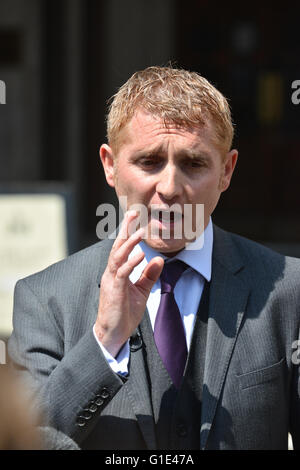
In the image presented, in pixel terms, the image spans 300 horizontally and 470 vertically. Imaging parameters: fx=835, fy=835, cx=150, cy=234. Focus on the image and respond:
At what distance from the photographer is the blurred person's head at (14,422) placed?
3.95 feet

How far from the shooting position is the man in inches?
84.3

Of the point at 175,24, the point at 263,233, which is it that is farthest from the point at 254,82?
the point at 263,233

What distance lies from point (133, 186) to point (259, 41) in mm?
8557

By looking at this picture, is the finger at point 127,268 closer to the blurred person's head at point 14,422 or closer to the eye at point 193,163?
the eye at point 193,163

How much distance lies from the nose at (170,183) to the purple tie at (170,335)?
0.29 m

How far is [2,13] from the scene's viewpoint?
9.91m

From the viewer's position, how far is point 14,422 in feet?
3.93

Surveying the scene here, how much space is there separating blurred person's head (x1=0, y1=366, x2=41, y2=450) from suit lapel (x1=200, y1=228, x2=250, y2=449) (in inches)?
39.5

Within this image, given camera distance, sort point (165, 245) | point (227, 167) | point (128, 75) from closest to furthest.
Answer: point (165, 245) → point (227, 167) → point (128, 75)

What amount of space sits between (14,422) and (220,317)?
1226 millimetres

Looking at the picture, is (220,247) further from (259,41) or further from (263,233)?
(259,41)

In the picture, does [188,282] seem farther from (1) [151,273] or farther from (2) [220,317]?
(1) [151,273]

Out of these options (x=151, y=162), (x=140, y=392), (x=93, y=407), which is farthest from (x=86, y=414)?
(x=151, y=162)

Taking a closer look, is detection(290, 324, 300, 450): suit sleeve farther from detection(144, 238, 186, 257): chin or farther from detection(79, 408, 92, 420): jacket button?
detection(79, 408, 92, 420): jacket button
